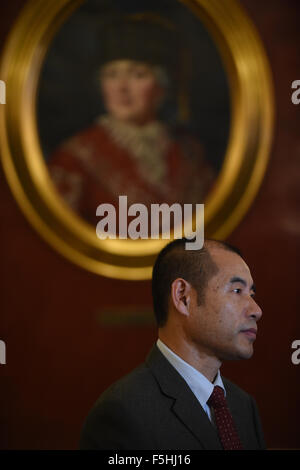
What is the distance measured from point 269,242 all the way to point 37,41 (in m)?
2.46

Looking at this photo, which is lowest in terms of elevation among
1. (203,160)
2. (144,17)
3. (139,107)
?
(203,160)

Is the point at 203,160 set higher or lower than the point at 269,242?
higher

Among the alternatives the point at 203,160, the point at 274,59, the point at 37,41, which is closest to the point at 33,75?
the point at 37,41

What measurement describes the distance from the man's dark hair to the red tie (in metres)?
0.30

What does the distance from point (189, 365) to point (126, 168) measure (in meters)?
3.19

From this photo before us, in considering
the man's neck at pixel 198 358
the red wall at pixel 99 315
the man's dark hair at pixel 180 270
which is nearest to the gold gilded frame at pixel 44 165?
the red wall at pixel 99 315

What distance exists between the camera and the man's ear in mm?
2059

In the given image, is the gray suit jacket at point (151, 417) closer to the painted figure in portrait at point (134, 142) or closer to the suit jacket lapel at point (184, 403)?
the suit jacket lapel at point (184, 403)

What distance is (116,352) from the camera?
5012 millimetres

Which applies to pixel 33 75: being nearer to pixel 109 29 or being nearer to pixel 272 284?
pixel 109 29

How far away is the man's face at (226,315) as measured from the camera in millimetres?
1993

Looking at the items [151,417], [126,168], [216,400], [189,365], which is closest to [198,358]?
[189,365]

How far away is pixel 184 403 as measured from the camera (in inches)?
76.8

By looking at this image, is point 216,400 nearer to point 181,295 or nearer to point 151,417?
point 151,417
